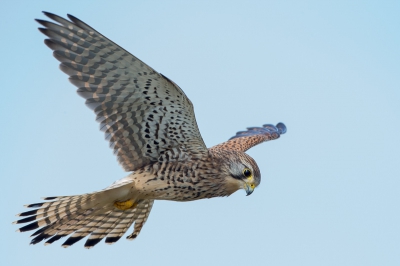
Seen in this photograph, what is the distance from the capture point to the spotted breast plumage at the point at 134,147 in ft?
25.6

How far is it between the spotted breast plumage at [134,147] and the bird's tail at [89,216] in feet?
0.04

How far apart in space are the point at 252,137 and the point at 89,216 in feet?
9.72

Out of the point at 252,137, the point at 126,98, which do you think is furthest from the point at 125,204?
the point at 252,137

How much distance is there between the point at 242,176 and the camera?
8.27 metres

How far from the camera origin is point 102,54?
7.78 metres

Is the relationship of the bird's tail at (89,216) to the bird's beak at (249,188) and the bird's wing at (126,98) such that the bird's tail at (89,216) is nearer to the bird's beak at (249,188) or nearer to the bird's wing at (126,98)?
the bird's wing at (126,98)

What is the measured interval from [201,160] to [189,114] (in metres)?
0.54

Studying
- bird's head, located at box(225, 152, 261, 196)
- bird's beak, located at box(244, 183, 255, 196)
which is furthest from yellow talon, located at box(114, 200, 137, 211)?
bird's beak, located at box(244, 183, 255, 196)

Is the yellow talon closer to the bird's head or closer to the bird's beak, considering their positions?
the bird's head

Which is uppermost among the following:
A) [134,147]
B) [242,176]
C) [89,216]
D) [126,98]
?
[126,98]

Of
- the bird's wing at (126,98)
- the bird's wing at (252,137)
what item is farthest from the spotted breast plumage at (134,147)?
the bird's wing at (252,137)

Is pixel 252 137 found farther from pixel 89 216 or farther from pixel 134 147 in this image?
pixel 89 216

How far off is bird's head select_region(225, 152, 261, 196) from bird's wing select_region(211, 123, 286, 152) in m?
1.00

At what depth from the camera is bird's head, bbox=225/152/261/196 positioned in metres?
8.26
